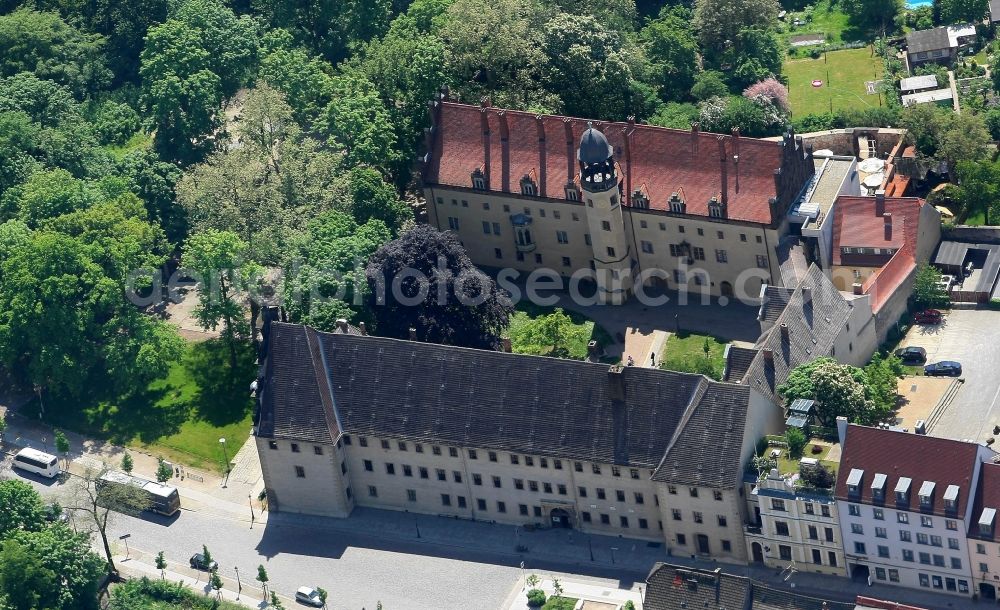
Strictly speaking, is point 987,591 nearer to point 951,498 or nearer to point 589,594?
point 951,498

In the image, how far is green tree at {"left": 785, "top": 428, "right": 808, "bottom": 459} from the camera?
195375mm

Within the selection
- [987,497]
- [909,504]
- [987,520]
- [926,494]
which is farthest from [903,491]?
[987,520]

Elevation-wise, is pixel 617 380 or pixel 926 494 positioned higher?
pixel 617 380

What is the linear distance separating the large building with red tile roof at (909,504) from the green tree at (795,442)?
16.0ft

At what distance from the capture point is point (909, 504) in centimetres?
18775

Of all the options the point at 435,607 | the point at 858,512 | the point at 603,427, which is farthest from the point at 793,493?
the point at 435,607

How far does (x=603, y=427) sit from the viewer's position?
199875 millimetres

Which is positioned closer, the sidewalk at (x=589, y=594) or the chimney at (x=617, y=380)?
the sidewalk at (x=589, y=594)

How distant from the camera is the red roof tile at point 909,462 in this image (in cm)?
18538

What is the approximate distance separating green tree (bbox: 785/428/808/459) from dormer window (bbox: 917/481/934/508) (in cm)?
1260

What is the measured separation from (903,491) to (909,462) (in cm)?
250

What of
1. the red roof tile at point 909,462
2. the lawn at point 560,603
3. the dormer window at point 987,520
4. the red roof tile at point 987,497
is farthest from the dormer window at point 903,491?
the lawn at point 560,603

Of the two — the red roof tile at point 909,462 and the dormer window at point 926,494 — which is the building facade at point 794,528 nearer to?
the red roof tile at point 909,462

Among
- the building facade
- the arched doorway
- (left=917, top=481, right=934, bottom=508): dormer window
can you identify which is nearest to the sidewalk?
the building facade
